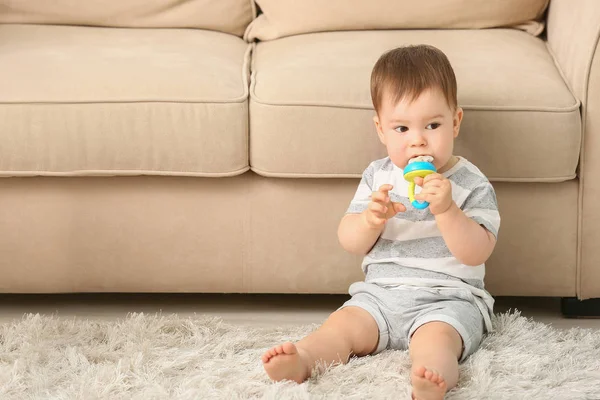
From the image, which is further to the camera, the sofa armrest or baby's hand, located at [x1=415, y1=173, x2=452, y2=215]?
the sofa armrest

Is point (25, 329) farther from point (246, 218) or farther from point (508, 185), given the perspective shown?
point (508, 185)

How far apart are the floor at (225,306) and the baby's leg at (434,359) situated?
0.34 metres

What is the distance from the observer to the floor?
1718mm

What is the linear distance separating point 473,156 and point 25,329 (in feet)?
2.80

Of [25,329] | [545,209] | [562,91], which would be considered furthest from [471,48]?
[25,329]

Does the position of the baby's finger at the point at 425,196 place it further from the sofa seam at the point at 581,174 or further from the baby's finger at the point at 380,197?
the sofa seam at the point at 581,174

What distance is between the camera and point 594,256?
163cm

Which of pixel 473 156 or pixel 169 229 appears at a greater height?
pixel 473 156

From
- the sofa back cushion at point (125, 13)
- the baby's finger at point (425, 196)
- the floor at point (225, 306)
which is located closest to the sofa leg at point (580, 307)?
the floor at point (225, 306)

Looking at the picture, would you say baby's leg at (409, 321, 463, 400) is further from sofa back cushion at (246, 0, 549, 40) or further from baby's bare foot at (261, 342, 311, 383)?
sofa back cushion at (246, 0, 549, 40)

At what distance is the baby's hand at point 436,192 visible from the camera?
1.37 metres

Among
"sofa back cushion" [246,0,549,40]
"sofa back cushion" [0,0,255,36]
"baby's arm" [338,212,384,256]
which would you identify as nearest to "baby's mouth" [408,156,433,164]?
"baby's arm" [338,212,384,256]

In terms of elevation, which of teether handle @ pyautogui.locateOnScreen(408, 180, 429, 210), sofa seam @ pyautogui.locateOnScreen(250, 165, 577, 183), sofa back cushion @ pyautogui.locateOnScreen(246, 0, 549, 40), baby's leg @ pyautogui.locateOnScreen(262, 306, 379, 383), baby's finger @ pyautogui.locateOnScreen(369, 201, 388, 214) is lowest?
baby's leg @ pyautogui.locateOnScreen(262, 306, 379, 383)

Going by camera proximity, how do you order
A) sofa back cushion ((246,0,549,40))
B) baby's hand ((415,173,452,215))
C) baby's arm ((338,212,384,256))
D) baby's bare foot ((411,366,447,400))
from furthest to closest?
sofa back cushion ((246,0,549,40))
baby's arm ((338,212,384,256))
baby's hand ((415,173,452,215))
baby's bare foot ((411,366,447,400))
